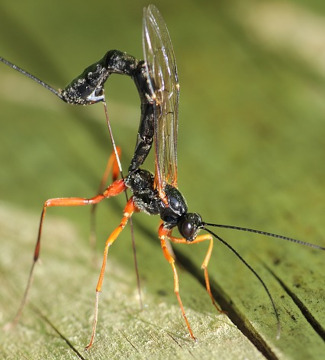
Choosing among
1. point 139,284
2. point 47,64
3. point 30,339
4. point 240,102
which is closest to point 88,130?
point 47,64

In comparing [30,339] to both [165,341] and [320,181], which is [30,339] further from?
[320,181]

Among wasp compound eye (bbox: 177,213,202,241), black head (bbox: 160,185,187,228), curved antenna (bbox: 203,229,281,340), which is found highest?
black head (bbox: 160,185,187,228)

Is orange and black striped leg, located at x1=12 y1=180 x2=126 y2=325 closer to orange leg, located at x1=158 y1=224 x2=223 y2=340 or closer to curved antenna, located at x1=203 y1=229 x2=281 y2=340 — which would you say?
orange leg, located at x1=158 y1=224 x2=223 y2=340

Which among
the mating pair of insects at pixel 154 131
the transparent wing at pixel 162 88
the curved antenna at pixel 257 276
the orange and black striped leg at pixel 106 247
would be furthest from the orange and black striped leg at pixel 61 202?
the curved antenna at pixel 257 276

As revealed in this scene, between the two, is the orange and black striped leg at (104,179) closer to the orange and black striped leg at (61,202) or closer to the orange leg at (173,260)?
the orange and black striped leg at (61,202)

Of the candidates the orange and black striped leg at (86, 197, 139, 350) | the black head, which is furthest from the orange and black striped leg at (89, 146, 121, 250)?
the black head

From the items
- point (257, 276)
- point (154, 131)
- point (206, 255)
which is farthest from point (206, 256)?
point (154, 131)
